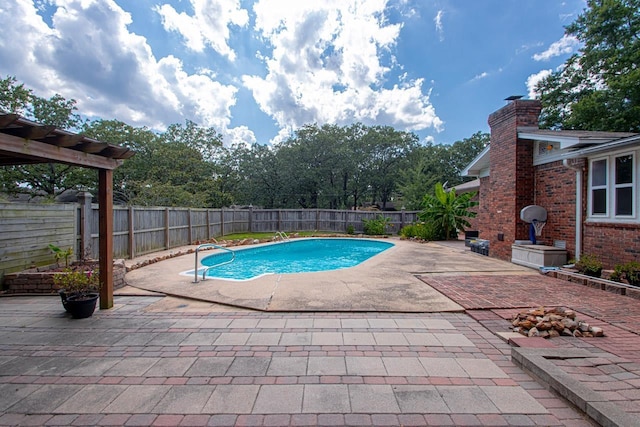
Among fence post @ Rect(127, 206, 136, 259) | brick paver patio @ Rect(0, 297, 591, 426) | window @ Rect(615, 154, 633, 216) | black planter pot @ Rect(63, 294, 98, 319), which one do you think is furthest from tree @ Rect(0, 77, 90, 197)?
window @ Rect(615, 154, 633, 216)

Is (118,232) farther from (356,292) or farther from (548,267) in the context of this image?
(548,267)

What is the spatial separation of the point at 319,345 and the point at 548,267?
6835 mm

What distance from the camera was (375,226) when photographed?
18719mm

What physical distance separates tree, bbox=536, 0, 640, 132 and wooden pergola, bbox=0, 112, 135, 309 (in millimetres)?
21549

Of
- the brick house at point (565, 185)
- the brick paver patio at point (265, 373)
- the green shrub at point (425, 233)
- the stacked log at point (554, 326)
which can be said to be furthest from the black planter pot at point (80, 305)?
the green shrub at point (425, 233)

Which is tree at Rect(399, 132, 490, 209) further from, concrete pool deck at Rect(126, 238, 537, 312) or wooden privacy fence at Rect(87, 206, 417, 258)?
concrete pool deck at Rect(126, 238, 537, 312)

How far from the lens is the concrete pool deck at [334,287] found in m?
4.91

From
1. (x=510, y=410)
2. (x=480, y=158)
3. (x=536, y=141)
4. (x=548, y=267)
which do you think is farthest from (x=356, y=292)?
(x=480, y=158)

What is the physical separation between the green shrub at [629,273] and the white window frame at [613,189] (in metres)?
1.03

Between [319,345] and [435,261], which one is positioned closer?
[319,345]

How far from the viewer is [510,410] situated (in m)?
2.32

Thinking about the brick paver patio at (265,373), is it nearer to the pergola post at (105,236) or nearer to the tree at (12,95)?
the pergola post at (105,236)

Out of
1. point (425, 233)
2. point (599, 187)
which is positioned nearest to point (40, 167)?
point (425, 233)

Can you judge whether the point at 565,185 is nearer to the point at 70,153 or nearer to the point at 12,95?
the point at 70,153
